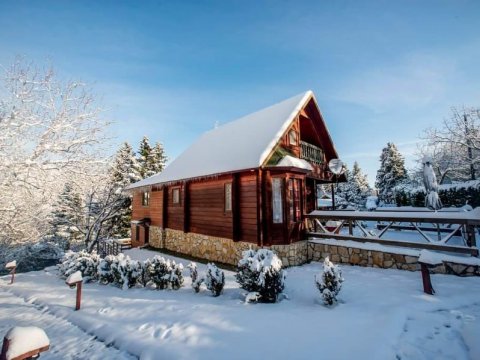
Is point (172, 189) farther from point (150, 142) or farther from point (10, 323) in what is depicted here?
point (150, 142)

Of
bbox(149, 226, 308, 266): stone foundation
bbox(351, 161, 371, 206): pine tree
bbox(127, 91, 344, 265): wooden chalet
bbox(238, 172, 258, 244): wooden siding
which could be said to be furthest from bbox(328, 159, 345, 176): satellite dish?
bbox(351, 161, 371, 206): pine tree

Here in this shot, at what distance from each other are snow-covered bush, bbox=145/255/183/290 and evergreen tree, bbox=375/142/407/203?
38008 millimetres

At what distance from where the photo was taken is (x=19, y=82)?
7.96 metres

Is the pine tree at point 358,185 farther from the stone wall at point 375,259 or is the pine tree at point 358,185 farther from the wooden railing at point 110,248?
the wooden railing at point 110,248

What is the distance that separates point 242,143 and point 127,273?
303 inches

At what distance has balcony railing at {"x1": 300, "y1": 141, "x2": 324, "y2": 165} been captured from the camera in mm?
14871

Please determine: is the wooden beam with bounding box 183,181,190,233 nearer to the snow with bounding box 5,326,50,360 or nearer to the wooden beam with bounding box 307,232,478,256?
the wooden beam with bounding box 307,232,478,256

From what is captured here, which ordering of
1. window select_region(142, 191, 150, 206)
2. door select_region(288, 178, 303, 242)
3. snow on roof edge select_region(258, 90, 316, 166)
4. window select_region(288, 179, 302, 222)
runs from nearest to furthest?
snow on roof edge select_region(258, 90, 316, 166) < door select_region(288, 178, 303, 242) < window select_region(288, 179, 302, 222) < window select_region(142, 191, 150, 206)

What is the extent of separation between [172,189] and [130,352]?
42.3ft

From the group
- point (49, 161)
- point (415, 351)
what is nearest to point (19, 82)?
point (49, 161)

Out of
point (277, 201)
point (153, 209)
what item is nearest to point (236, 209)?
point (277, 201)

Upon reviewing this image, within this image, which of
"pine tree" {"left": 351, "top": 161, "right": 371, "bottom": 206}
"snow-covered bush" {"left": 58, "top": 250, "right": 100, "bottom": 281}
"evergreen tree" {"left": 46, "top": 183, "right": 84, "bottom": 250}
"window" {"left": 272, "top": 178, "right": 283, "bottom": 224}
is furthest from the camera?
"pine tree" {"left": 351, "top": 161, "right": 371, "bottom": 206}

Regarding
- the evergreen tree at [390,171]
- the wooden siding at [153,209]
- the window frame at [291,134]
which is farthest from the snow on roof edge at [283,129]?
the evergreen tree at [390,171]

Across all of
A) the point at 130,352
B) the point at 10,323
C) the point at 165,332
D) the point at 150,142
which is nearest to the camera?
the point at 130,352
